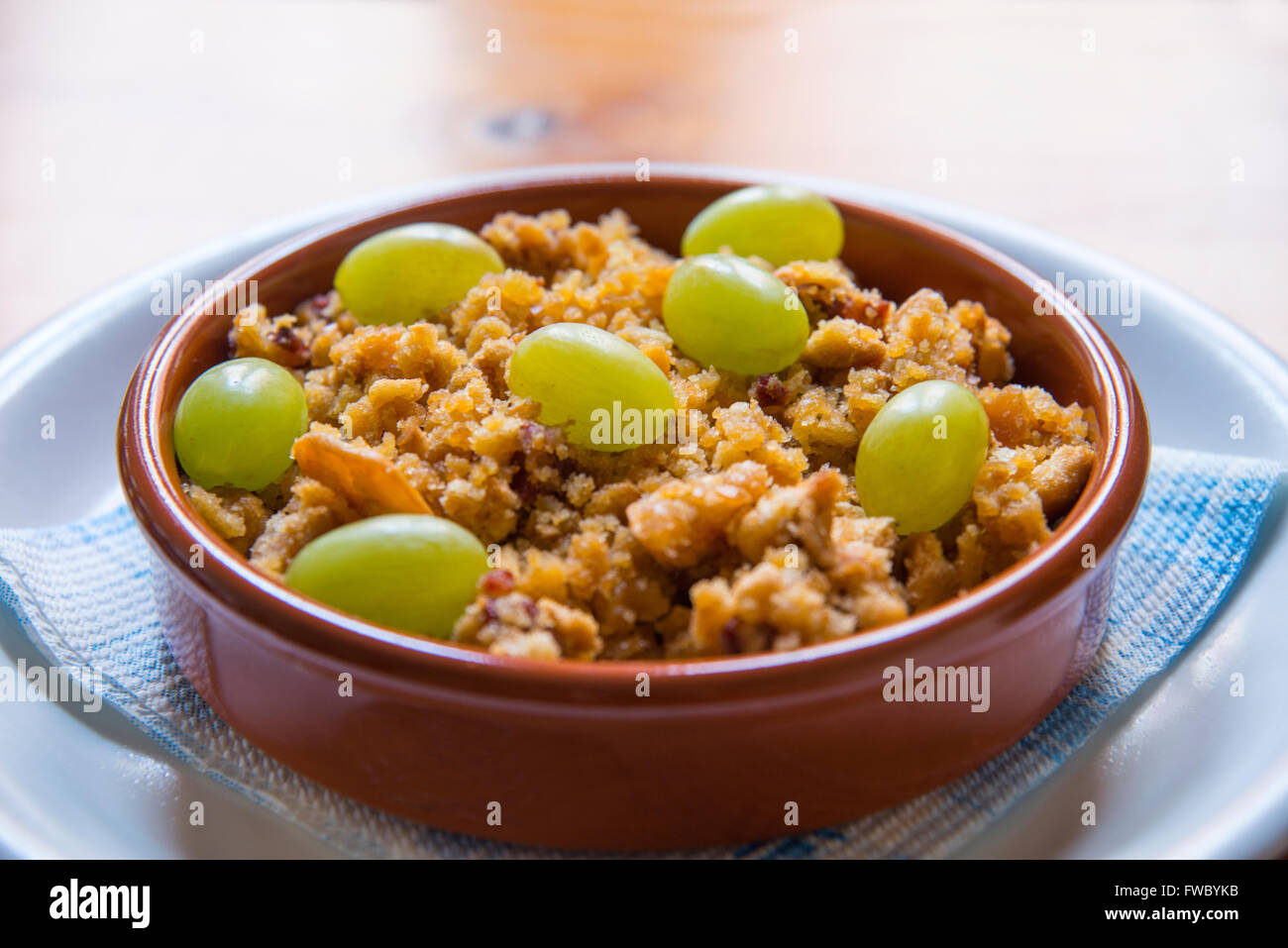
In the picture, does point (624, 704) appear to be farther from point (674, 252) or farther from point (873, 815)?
point (674, 252)

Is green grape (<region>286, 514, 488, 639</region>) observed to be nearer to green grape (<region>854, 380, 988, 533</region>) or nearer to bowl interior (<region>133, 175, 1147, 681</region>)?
bowl interior (<region>133, 175, 1147, 681</region>)

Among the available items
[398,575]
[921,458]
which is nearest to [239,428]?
[398,575]

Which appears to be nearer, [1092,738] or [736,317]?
[1092,738]

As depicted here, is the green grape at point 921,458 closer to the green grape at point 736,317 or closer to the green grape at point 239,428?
the green grape at point 736,317

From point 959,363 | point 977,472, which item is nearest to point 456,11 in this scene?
point 959,363

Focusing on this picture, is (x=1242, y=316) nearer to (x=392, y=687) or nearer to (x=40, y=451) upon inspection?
(x=392, y=687)
